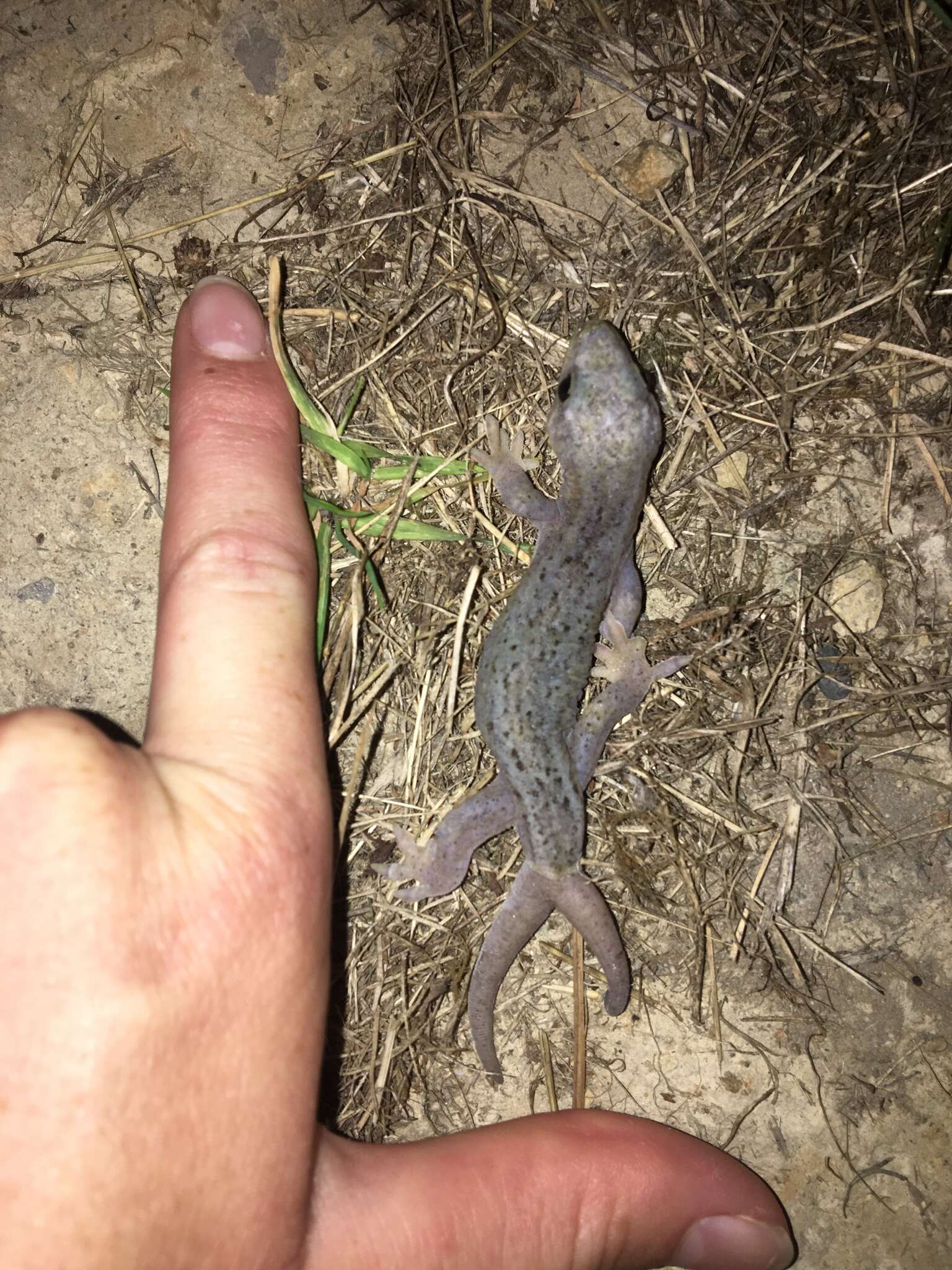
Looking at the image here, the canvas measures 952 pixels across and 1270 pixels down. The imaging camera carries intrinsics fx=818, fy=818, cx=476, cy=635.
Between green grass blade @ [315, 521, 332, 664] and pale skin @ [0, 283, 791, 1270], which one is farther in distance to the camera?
green grass blade @ [315, 521, 332, 664]

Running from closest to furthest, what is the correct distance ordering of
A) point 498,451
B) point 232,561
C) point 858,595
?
point 232,561
point 498,451
point 858,595

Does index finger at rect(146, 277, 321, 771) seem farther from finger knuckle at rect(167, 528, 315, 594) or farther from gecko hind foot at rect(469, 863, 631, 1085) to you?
gecko hind foot at rect(469, 863, 631, 1085)

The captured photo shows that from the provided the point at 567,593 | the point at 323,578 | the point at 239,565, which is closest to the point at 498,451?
the point at 567,593

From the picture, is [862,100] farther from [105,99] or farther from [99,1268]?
[99,1268]

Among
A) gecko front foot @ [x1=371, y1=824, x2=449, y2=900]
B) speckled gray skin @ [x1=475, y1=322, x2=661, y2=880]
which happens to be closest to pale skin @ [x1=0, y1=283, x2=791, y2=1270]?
gecko front foot @ [x1=371, y1=824, x2=449, y2=900]

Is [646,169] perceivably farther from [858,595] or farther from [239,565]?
[239,565]

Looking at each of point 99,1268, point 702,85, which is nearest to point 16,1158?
point 99,1268
